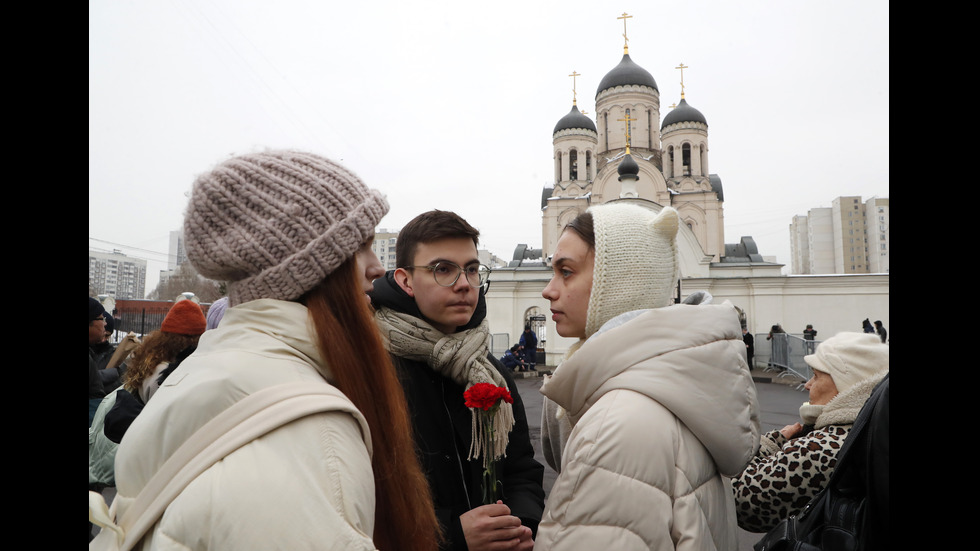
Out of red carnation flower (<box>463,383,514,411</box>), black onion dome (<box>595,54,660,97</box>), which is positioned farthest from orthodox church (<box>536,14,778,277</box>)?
red carnation flower (<box>463,383,514,411</box>)

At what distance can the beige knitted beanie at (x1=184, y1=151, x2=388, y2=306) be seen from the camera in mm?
1170

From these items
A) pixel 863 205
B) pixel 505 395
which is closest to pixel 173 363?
pixel 505 395

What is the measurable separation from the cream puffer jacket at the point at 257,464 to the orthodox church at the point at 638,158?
3201cm

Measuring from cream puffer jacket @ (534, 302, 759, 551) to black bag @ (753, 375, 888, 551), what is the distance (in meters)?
0.31

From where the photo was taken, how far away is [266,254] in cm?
116

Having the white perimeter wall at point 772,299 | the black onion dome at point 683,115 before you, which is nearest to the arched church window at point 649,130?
the black onion dome at point 683,115

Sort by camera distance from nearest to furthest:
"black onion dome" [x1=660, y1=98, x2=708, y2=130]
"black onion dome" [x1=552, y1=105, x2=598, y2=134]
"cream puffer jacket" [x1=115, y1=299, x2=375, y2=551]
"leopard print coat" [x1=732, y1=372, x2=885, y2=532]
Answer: "cream puffer jacket" [x1=115, y1=299, x2=375, y2=551]
"leopard print coat" [x1=732, y1=372, x2=885, y2=532]
"black onion dome" [x1=660, y1=98, x2=708, y2=130]
"black onion dome" [x1=552, y1=105, x2=598, y2=134]

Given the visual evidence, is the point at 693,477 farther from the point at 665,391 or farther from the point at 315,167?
the point at 315,167

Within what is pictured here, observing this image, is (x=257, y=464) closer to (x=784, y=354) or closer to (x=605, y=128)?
(x=784, y=354)

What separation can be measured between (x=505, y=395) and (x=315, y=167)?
1064 mm

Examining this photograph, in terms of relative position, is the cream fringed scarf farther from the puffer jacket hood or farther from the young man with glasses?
the puffer jacket hood

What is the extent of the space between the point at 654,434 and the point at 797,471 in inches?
49.0

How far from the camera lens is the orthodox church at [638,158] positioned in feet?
109

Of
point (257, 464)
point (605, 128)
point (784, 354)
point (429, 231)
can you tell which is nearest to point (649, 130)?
point (605, 128)
